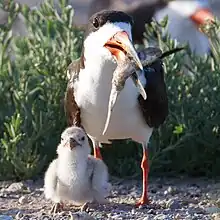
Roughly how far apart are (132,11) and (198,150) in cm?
412

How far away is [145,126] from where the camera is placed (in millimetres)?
6332

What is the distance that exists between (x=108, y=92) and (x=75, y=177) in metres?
0.52

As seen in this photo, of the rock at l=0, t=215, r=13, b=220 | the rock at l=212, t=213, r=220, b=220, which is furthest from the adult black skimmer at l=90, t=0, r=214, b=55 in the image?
the rock at l=0, t=215, r=13, b=220

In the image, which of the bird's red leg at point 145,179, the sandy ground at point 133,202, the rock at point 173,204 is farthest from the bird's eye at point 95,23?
the rock at point 173,204

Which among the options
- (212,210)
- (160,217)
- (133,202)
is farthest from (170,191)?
(160,217)

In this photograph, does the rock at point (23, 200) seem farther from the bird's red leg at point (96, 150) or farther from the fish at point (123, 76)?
the fish at point (123, 76)

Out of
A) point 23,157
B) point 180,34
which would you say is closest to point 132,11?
point 180,34

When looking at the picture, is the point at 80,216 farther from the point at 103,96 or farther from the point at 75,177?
the point at 103,96

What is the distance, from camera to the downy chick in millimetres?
6047

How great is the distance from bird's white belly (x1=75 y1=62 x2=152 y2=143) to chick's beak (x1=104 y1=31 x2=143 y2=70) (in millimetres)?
229

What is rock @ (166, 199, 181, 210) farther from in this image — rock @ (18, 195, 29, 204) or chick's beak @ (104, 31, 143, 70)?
chick's beak @ (104, 31, 143, 70)

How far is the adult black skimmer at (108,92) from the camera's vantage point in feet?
19.4

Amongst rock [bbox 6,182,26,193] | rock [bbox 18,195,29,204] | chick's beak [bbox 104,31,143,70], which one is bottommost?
rock [bbox 18,195,29,204]

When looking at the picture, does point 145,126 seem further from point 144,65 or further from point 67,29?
point 67,29
